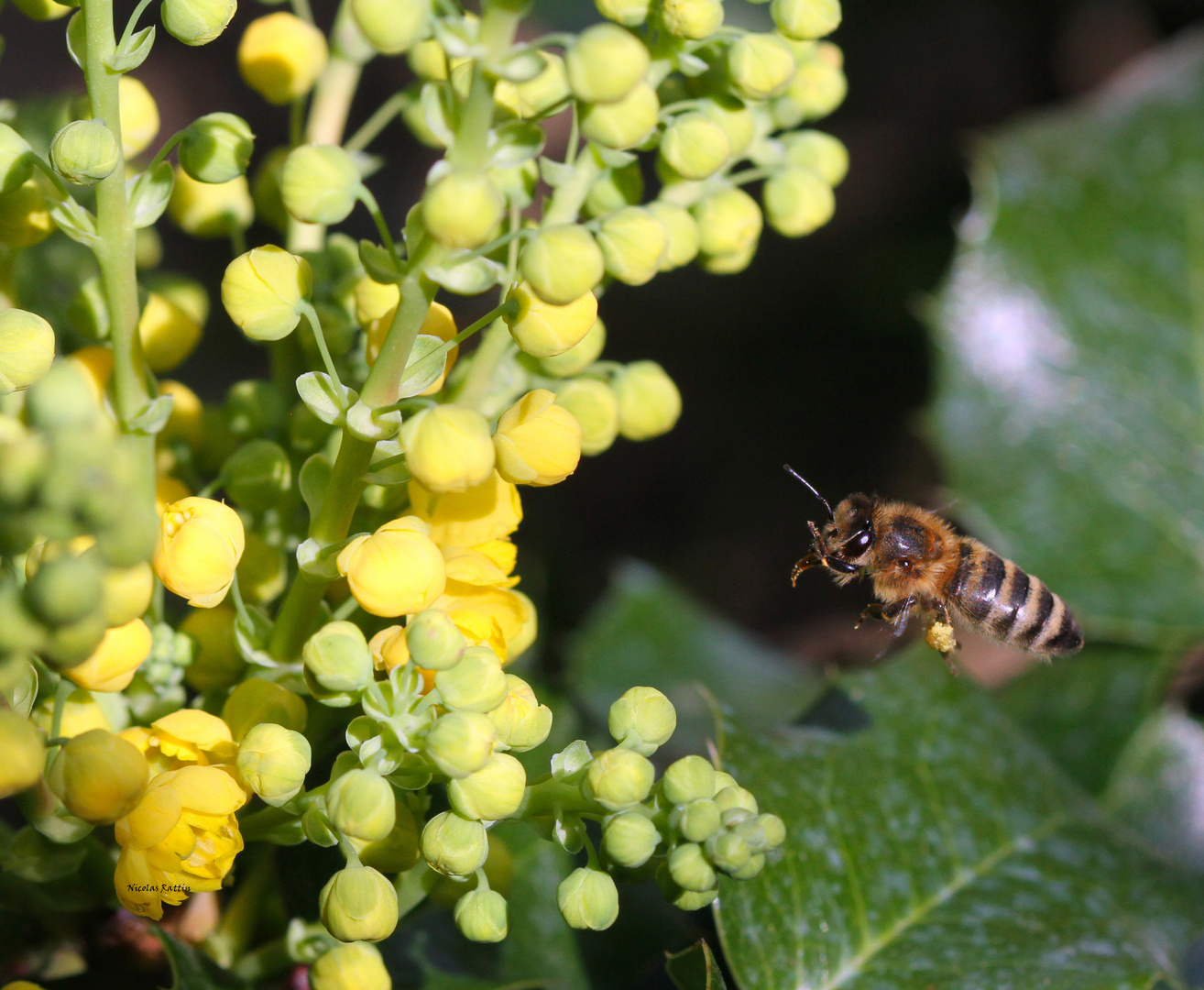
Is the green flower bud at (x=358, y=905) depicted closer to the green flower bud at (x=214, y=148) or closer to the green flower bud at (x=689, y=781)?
the green flower bud at (x=689, y=781)

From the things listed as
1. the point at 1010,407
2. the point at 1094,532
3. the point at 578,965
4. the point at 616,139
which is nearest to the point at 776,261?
the point at 1010,407

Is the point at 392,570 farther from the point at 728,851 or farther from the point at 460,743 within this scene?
the point at 728,851

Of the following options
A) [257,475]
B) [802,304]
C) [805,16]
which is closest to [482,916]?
[257,475]

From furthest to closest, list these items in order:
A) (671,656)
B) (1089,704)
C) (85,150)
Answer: (671,656)
(1089,704)
(85,150)

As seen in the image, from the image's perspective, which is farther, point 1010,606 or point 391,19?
point 1010,606

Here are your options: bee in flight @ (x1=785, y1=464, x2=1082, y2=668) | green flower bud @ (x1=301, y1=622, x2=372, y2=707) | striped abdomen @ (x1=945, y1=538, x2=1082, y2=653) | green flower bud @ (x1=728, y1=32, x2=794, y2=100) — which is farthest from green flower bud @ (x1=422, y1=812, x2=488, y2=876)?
striped abdomen @ (x1=945, y1=538, x2=1082, y2=653)

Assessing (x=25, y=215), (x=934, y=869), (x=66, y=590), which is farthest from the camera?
(x=934, y=869)

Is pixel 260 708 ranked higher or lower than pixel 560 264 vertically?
lower

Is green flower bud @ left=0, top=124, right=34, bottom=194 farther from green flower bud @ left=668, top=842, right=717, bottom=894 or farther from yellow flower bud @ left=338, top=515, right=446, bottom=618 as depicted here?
green flower bud @ left=668, top=842, right=717, bottom=894
